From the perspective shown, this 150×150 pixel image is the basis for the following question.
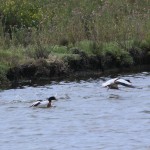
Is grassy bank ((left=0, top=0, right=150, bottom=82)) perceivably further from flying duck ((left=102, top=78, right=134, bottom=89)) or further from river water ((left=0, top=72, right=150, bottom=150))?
flying duck ((left=102, top=78, right=134, bottom=89))

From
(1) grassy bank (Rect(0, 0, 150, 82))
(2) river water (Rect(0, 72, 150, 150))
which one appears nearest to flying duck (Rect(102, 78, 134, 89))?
(2) river water (Rect(0, 72, 150, 150))

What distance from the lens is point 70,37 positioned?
26.2 metres

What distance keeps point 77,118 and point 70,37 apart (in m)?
9.94

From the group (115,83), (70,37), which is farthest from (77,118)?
(70,37)

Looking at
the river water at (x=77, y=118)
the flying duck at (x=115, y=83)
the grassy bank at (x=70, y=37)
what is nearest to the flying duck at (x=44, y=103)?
the river water at (x=77, y=118)

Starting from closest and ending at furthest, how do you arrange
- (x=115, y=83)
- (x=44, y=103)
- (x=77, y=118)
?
(x=77, y=118) < (x=44, y=103) < (x=115, y=83)

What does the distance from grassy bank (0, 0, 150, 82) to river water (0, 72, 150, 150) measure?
1703 mm

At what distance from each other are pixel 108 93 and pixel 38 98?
2.09 metres

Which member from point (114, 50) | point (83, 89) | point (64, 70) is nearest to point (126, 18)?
point (114, 50)

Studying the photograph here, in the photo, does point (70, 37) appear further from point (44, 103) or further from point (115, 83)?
point (44, 103)

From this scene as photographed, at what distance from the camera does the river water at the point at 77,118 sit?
14.0 m

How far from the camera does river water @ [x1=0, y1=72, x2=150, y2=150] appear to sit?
46.0 feet

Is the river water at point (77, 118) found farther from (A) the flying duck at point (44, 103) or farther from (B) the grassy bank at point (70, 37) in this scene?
(B) the grassy bank at point (70, 37)

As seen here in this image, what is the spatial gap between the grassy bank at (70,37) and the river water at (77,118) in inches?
67.1
